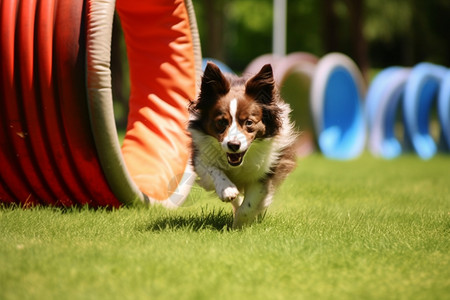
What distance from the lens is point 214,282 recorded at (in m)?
3.44

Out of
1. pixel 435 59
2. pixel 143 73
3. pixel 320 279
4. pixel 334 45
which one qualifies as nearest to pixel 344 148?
pixel 143 73

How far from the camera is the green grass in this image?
11.0 ft

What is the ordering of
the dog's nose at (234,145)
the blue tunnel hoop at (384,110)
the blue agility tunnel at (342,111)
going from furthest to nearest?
1. the blue tunnel hoop at (384,110)
2. the blue agility tunnel at (342,111)
3. the dog's nose at (234,145)

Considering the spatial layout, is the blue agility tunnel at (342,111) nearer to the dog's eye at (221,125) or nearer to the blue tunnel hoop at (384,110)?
the blue tunnel hoop at (384,110)

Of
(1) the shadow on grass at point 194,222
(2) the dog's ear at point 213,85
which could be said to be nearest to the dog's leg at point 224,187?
(1) the shadow on grass at point 194,222

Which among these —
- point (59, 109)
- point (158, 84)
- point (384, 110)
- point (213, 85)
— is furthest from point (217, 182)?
point (384, 110)

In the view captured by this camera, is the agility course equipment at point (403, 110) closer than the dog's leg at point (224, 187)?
No

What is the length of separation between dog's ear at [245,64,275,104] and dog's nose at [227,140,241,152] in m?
0.55

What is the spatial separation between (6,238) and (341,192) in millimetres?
4362

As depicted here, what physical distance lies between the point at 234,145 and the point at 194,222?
0.85 metres

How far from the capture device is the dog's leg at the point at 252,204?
16.3 ft

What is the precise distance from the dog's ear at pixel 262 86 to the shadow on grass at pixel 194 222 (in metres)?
1.05

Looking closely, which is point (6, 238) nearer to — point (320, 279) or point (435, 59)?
point (320, 279)

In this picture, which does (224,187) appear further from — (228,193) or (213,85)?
(213,85)
